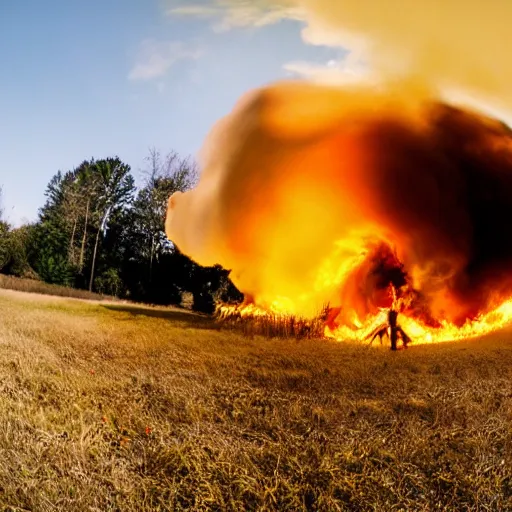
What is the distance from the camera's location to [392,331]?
14648 mm

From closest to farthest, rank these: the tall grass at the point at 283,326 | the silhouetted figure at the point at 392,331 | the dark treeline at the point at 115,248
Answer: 1. the silhouetted figure at the point at 392,331
2. the tall grass at the point at 283,326
3. the dark treeline at the point at 115,248

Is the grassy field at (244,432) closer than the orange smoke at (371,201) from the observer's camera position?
Yes

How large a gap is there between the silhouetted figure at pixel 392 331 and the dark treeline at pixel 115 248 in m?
12.7

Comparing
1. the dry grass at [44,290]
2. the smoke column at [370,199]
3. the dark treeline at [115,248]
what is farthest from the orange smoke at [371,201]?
the dry grass at [44,290]

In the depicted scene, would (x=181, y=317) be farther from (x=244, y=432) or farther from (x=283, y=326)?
(x=244, y=432)

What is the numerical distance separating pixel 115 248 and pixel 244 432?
3880 centimetres

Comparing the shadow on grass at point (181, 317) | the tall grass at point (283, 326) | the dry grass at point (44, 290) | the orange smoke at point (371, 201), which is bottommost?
the dry grass at point (44, 290)

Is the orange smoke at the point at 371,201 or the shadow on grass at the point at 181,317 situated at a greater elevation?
the orange smoke at the point at 371,201

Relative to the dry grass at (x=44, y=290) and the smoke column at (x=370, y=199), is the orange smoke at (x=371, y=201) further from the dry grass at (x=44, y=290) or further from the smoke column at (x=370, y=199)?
the dry grass at (x=44, y=290)

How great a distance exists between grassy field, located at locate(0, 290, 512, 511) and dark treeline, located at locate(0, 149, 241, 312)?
17.3 meters

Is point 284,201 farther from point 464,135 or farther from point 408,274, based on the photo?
point 464,135

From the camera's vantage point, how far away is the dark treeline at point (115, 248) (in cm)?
3124

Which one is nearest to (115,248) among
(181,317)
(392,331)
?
(181,317)

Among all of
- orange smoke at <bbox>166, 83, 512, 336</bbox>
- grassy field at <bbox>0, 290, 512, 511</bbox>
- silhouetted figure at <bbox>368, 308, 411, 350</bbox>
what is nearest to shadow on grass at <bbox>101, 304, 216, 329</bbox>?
orange smoke at <bbox>166, 83, 512, 336</bbox>
